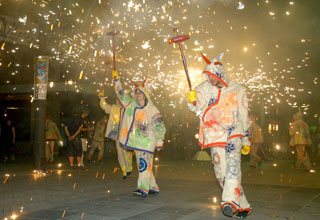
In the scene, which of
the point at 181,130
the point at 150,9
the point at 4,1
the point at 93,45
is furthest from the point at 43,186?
the point at 181,130

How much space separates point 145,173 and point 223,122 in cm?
231

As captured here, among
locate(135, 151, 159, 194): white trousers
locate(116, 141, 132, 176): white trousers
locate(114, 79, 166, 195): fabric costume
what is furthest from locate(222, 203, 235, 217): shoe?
locate(116, 141, 132, 176): white trousers

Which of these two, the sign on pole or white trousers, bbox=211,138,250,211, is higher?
the sign on pole

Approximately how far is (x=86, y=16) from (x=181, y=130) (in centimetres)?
770

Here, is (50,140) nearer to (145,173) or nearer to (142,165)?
(142,165)

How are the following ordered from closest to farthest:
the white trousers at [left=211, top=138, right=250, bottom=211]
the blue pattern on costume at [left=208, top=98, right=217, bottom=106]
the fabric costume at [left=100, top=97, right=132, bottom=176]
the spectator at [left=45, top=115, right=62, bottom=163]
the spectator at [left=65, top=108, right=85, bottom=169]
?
the white trousers at [left=211, top=138, right=250, bottom=211] → the blue pattern on costume at [left=208, top=98, right=217, bottom=106] → the fabric costume at [left=100, top=97, right=132, bottom=176] → the spectator at [left=65, top=108, right=85, bottom=169] → the spectator at [left=45, top=115, right=62, bottom=163]

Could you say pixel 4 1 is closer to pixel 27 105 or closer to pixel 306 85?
pixel 27 105

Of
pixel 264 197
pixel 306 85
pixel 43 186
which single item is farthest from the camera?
pixel 306 85

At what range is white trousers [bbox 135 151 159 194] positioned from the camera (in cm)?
744

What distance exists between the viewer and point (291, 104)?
32.7 metres

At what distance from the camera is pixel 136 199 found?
281 inches

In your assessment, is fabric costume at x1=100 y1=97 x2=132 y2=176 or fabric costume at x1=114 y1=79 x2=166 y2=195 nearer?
fabric costume at x1=114 y1=79 x2=166 y2=195

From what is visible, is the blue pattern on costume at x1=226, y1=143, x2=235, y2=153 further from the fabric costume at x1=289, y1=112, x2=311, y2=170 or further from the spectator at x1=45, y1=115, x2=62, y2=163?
the spectator at x1=45, y1=115, x2=62, y2=163

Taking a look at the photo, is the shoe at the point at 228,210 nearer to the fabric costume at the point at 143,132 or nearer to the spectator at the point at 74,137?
the fabric costume at the point at 143,132
